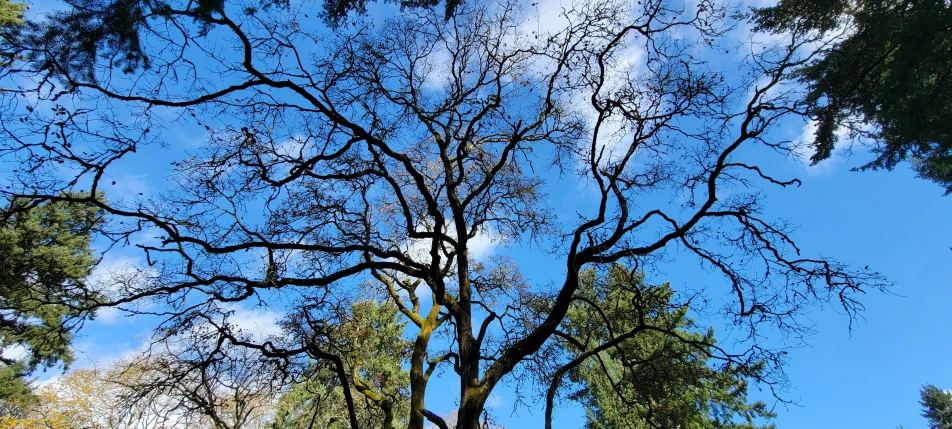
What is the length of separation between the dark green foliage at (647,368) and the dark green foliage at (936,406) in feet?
56.5

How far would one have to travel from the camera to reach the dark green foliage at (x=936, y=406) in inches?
1253

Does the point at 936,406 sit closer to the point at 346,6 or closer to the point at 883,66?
the point at 883,66

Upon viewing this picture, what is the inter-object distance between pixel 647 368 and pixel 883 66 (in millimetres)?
7324

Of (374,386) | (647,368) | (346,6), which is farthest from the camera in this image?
(374,386)

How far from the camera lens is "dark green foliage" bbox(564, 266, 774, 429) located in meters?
7.16

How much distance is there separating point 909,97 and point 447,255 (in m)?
8.76

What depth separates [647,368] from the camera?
35.6 feet

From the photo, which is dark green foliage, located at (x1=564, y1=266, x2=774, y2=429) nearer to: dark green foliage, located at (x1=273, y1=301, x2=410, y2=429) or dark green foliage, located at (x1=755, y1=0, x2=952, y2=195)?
dark green foliage, located at (x1=755, y1=0, x2=952, y2=195)

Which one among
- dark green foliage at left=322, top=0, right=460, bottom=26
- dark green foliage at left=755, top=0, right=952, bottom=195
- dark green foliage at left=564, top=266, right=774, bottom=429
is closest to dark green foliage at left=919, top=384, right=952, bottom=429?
dark green foliage at left=564, top=266, right=774, bottom=429

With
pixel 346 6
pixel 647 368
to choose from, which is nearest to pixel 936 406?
pixel 647 368

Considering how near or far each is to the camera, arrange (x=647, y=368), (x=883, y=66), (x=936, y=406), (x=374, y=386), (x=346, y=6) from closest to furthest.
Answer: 1. (x=346, y=6)
2. (x=883, y=66)
3. (x=647, y=368)
4. (x=374, y=386)
5. (x=936, y=406)

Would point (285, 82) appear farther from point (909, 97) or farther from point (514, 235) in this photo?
point (909, 97)

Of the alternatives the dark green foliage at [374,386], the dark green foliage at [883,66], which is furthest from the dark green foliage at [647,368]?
the dark green foliage at [374,386]

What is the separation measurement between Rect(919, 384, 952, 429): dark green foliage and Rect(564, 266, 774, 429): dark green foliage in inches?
678
